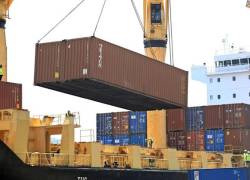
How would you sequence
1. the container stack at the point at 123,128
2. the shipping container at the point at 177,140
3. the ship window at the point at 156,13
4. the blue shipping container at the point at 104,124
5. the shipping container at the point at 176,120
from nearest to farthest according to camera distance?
the ship window at the point at 156,13 → the shipping container at the point at 177,140 → the shipping container at the point at 176,120 → the container stack at the point at 123,128 → the blue shipping container at the point at 104,124

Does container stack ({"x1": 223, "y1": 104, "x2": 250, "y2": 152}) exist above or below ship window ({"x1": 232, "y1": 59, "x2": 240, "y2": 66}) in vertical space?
below

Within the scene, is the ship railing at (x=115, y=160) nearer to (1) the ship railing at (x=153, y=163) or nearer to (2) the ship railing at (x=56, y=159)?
(1) the ship railing at (x=153, y=163)

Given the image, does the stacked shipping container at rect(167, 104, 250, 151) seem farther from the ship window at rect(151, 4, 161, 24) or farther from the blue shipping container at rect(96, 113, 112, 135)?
the ship window at rect(151, 4, 161, 24)

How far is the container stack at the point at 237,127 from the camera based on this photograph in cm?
3059

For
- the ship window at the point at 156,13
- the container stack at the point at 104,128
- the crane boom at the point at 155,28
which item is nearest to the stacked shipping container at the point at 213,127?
the container stack at the point at 104,128

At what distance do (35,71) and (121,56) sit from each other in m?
3.48

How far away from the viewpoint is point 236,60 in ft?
163

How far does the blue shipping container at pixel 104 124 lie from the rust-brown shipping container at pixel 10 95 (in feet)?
48.4

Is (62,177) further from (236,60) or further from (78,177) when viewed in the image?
(236,60)

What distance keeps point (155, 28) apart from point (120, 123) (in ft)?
23.5

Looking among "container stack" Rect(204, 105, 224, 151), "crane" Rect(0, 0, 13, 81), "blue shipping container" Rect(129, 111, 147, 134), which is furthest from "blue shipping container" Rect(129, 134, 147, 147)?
"crane" Rect(0, 0, 13, 81)

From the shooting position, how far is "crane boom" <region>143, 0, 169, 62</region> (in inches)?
1232

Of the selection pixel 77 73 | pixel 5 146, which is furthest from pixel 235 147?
pixel 5 146

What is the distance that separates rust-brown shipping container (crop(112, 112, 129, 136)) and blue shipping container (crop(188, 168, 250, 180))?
9.81 meters
